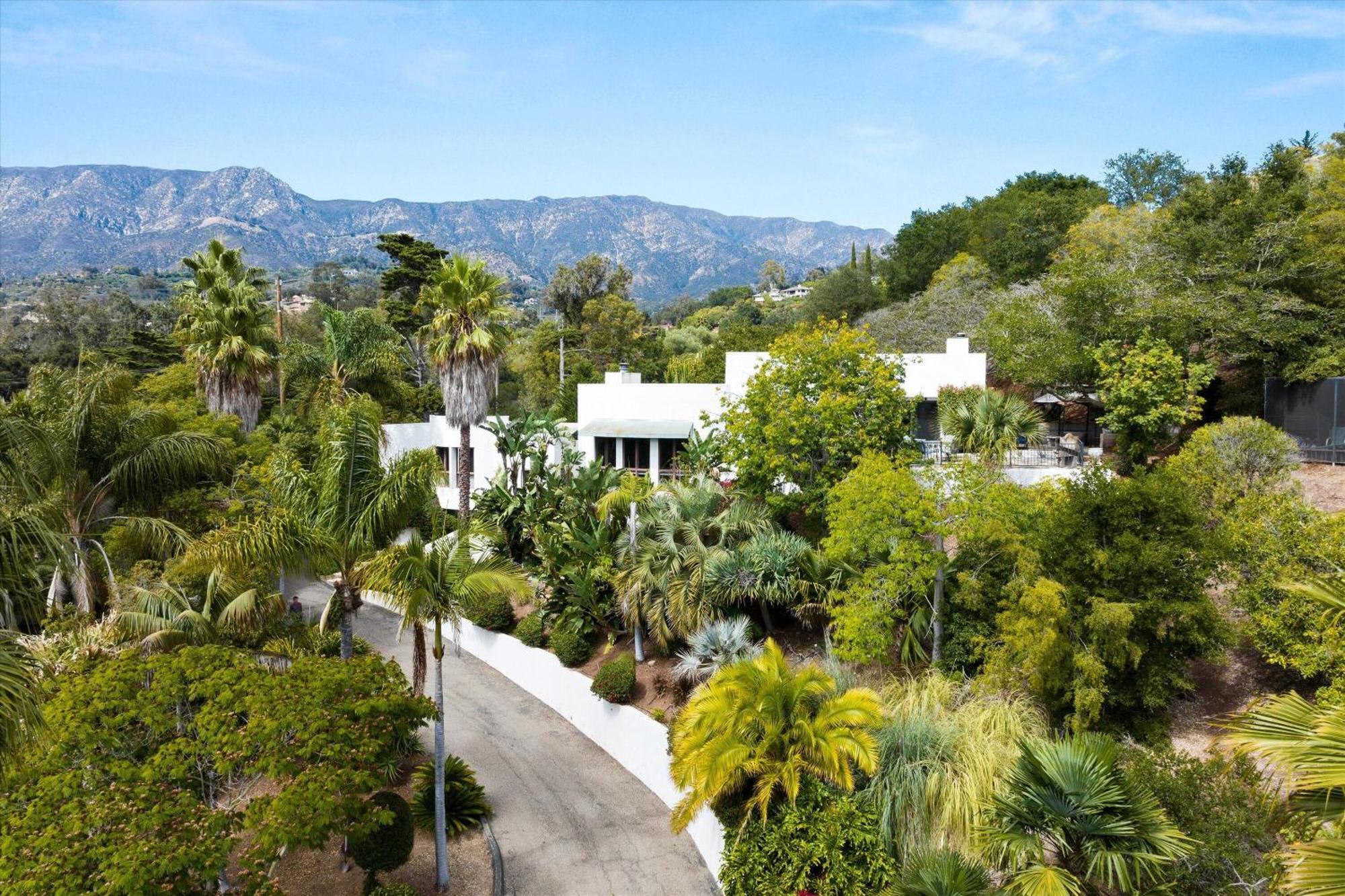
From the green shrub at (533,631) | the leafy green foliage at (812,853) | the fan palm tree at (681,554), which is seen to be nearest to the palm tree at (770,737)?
the leafy green foliage at (812,853)

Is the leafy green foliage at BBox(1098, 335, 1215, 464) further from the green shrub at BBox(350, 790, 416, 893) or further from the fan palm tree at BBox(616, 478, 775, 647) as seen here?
the green shrub at BBox(350, 790, 416, 893)

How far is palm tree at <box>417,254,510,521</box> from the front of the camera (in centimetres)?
2236

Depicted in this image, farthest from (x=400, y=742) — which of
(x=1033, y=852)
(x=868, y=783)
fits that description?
(x=1033, y=852)

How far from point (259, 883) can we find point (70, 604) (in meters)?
9.74

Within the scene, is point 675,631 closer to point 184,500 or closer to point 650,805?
point 650,805

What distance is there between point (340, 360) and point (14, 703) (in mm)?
28454

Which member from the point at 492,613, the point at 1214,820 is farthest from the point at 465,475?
the point at 1214,820

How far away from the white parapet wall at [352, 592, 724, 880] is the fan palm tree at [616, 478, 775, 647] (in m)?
1.91

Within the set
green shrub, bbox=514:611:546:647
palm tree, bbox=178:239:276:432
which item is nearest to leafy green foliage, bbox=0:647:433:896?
green shrub, bbox=514:611:546:647

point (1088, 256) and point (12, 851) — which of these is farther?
point (1088, 256)

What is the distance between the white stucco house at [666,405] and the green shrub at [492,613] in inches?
160

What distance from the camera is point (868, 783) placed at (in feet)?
37.1

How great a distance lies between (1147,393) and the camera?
20141 mm

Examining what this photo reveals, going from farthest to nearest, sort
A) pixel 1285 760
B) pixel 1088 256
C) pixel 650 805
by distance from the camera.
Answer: pixel 1088 256
pixel 650 805
pixel 1285 760
